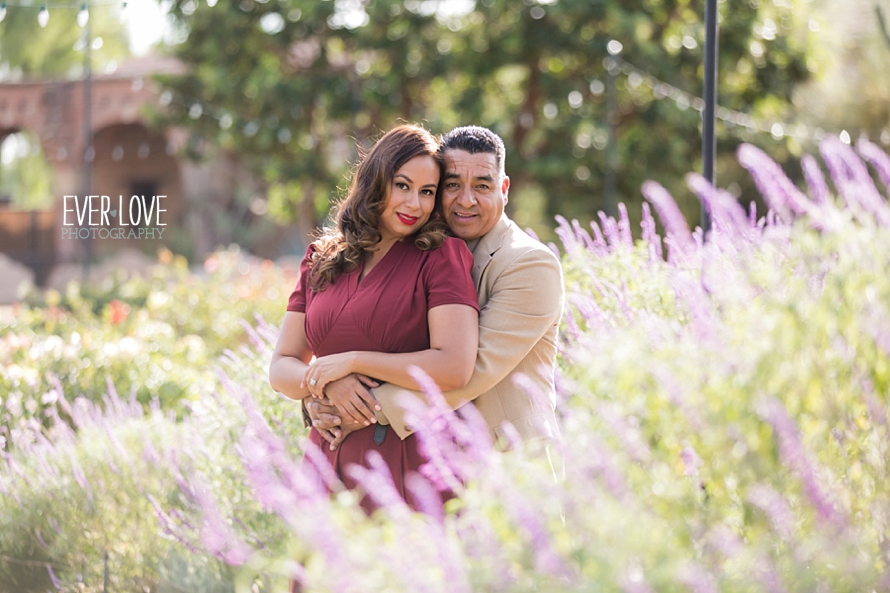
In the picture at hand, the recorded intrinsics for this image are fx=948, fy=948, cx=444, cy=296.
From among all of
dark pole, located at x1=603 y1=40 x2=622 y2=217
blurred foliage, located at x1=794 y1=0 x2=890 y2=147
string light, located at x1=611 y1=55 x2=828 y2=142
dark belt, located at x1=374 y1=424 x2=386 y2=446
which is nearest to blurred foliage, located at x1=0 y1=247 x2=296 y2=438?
dark belt, located at x1=374 y1=424 x2=386 y2=446

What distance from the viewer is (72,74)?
28.1 meters

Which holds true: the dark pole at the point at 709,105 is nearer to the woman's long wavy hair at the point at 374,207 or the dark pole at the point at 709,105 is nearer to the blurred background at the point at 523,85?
the woman's long wavy hair at the point at 374,207

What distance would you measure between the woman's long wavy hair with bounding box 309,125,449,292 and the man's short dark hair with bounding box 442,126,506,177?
2.2 inches

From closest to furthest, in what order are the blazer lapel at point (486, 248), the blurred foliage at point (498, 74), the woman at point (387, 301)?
the woman at point (387, 301)
the blazer lapel at point (486, 248)
the blurred foliage at point (498, 74)

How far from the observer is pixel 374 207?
9.16 feet

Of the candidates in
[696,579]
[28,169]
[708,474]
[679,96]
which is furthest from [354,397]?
[28,169]

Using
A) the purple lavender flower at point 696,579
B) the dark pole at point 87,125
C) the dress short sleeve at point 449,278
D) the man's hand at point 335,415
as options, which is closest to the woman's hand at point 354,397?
the man's hand at point 335,415

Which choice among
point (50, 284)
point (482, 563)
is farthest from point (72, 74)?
point (482, 563)

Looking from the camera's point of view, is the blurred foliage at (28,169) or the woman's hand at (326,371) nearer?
the woman's hand at (326,371)

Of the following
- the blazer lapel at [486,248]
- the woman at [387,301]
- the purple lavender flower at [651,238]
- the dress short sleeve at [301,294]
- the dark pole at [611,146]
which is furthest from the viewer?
the dark pole at [611,146]

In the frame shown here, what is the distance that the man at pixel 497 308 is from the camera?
2.63 m

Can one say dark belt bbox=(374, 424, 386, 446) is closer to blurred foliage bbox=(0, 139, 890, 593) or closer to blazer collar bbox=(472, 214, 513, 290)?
blazer collar bbox=(472, 214, 513, 290)

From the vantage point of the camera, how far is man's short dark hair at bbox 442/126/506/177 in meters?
2.86

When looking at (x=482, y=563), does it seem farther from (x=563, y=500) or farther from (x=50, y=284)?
(x=50, y=284)
